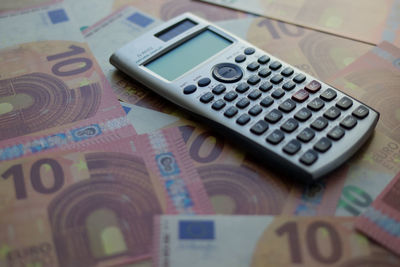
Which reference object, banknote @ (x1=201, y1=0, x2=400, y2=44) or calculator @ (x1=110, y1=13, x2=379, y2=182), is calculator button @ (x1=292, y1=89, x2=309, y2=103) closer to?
calculator @ (x1=110, y1=13, x2=379, y2=182)

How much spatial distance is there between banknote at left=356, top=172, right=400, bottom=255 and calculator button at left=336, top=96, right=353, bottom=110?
7 centimetres

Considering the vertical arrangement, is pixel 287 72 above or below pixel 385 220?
above

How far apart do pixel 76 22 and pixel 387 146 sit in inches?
13.0

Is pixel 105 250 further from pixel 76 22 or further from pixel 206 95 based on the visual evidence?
pixel 76 22

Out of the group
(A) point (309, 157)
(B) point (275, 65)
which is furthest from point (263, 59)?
(A) point (309, 157)

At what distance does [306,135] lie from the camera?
336 mm

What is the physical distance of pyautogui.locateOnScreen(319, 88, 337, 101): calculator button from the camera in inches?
14.4

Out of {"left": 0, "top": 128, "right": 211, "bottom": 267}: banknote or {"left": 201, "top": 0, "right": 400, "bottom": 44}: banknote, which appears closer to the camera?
{"left": 0, "top": 128, "right": 211, "bottom": 267}: banknote

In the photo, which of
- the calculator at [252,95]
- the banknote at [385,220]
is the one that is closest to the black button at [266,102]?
the calculator at [252,95]

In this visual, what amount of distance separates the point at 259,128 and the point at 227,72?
0.24ft

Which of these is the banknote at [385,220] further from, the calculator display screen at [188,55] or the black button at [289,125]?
the calculator display screen at [188,55]

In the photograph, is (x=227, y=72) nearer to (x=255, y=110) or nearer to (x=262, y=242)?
(x=255, y=110)

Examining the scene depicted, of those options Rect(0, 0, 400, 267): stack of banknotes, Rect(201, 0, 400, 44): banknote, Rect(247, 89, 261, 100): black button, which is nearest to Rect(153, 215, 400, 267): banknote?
Rect(0, 0, 400, 267): stack of banknotes

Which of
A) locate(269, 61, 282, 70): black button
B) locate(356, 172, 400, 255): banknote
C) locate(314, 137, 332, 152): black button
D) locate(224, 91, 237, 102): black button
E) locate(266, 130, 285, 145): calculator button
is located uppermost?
locate(269, 61, 282, 70): black button
